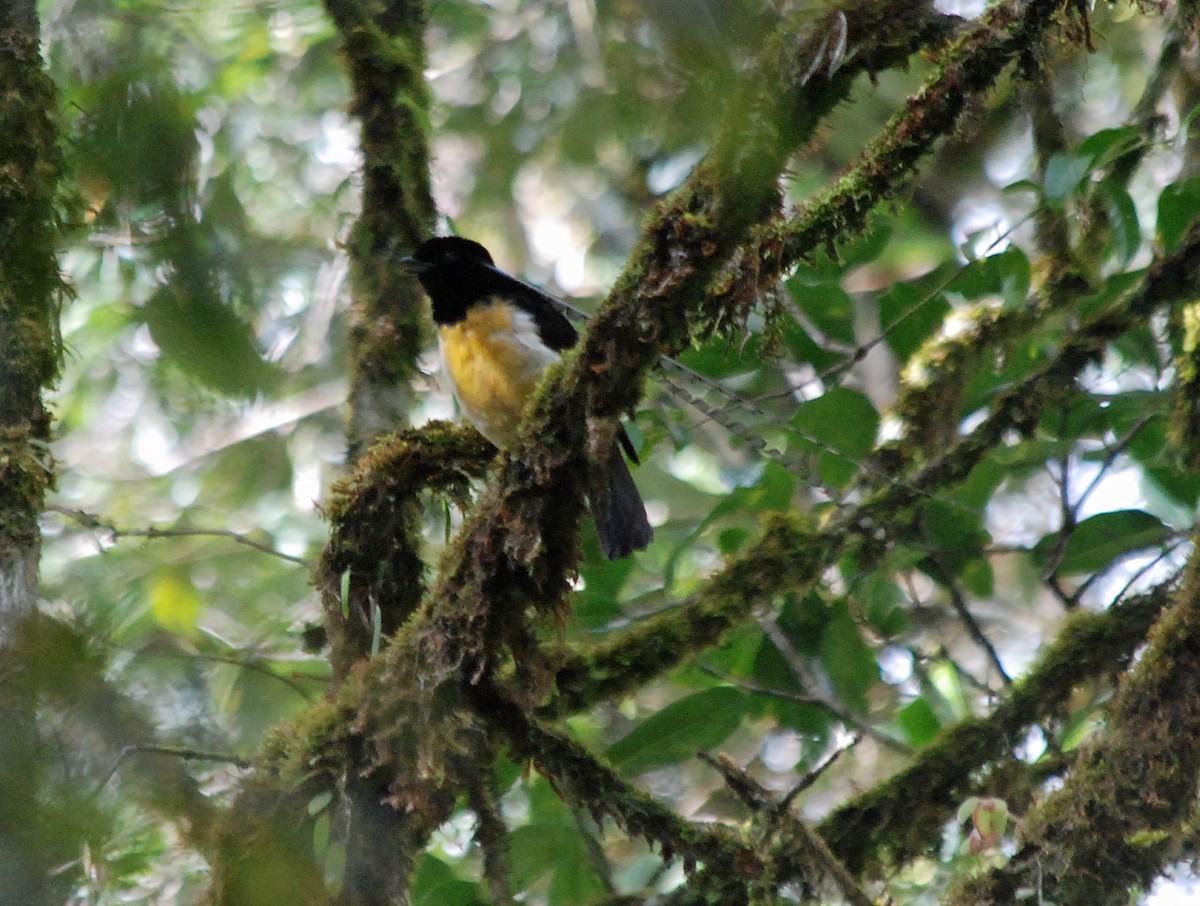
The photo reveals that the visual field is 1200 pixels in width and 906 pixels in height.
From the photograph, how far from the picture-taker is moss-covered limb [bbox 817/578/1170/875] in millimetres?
3855

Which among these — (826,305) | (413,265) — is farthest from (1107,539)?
(413,265)

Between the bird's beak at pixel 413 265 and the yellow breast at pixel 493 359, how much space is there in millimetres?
283

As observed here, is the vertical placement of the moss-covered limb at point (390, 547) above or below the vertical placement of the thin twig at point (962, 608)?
above

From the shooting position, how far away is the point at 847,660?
4.21 meters

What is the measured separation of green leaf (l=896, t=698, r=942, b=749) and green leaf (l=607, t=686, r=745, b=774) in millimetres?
783

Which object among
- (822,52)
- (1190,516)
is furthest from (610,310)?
(1190,516)

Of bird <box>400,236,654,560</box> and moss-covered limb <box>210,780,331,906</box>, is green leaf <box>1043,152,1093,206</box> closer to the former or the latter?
bird <box>400,236,654,560</box>

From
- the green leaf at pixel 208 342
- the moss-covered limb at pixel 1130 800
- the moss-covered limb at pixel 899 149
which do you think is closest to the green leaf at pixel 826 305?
the moss-covered limb at pixel 899 149

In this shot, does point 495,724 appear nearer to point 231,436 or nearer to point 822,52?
point 822,52

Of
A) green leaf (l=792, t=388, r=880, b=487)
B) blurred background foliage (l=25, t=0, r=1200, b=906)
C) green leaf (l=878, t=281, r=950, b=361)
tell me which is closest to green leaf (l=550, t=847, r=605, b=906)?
blurred background foliage (l=25, t=0, r=1200, b=906)

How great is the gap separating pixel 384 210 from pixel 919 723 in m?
2.55

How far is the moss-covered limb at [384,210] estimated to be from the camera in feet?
13.4

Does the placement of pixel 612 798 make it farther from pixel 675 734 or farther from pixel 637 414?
pixel 637 414

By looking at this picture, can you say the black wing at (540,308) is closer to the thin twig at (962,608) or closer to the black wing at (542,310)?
the black wing at (542,310)
